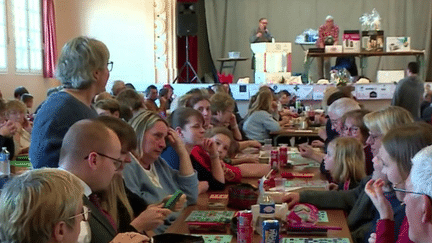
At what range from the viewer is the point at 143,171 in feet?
10.1

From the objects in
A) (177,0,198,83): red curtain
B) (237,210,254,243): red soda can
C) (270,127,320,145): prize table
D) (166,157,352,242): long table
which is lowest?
(270,127,320,145): prize table

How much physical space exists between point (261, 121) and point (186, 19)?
20.3 ft

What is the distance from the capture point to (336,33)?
1391cm

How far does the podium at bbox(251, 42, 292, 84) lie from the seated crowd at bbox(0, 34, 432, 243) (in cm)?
824

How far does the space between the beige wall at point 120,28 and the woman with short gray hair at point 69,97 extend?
34.7ft

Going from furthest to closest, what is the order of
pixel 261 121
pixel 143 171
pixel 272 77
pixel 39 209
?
pixel 272 77 < pixel 261 121 < pixel 143 171 < pixel 39 209

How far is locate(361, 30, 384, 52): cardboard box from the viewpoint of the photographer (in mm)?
13000

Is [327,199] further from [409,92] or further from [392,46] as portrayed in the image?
[392,46]

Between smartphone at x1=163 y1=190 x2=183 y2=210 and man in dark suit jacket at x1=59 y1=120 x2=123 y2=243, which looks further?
smartphone at x1=163 y1=190 x2=183 y2=210

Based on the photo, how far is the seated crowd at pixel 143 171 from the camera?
61.6 inches

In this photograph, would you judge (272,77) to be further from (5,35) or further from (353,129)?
(353,129)

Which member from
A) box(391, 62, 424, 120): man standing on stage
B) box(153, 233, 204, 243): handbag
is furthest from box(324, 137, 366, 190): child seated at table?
box(391, 62, 424, 120): man standing on stage

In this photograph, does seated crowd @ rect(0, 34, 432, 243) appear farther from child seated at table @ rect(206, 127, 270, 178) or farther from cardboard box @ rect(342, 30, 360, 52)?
cardboard box @ rect(342, 30, 360, 52)

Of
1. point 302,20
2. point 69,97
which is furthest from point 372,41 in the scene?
point 69,97
